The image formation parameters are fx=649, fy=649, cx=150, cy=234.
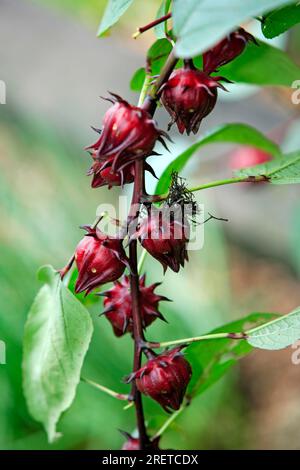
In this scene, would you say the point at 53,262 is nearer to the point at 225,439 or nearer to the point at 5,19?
the point at 225,439

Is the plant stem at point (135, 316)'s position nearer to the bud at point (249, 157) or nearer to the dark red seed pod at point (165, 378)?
the dark red seed pod at point (165, 378)

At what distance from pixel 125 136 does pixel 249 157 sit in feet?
2.56

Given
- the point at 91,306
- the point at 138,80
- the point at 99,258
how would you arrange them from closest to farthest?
the point at 99,258 → the point at 138,80 → the point at 91,306

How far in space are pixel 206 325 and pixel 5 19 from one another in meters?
1.76

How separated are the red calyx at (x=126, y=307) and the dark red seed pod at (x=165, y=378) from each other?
39 millimetres

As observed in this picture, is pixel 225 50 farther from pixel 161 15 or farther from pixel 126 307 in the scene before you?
pixel 126 307

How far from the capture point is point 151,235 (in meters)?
0.41

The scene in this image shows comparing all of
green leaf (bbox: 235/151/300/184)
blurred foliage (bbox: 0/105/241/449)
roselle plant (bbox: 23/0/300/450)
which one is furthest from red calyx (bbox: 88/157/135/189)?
blurred foliage (bbox: 0/105/241/449)

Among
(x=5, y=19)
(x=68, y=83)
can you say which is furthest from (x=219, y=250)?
(x=5, y=19)

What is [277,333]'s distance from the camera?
0.46 meters

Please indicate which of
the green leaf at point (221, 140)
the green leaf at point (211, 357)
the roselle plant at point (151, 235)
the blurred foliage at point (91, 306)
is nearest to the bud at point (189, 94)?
the roselle plant at point (151, 235)

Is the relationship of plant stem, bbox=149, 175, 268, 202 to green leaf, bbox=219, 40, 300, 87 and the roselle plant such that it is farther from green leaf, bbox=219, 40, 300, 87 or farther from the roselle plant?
green leaf, bbox=219, 40, 300, 87

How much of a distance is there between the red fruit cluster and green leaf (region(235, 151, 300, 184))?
0.37ft

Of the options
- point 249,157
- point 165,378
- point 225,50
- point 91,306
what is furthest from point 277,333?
point 249,157
